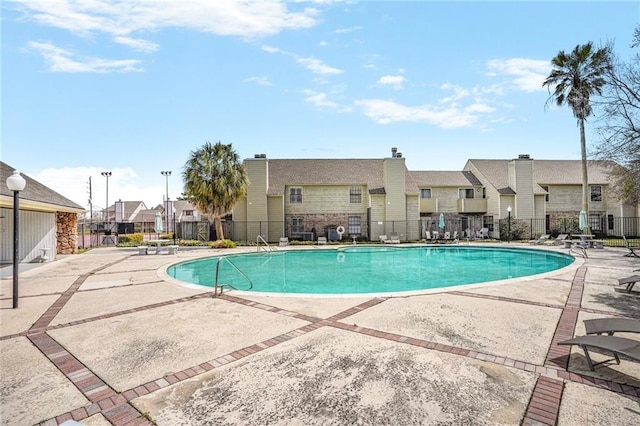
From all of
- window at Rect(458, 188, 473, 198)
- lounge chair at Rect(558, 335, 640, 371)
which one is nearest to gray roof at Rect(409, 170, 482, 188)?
window at Rect(458, 188, 473, 198)

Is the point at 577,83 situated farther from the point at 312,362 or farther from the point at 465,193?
the point at 312,362

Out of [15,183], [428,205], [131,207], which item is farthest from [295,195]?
[131,207]

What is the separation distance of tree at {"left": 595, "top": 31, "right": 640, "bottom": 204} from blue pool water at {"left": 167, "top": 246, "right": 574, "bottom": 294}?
5000mm

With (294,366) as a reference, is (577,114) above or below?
above

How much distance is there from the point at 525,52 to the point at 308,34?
26.2 ft

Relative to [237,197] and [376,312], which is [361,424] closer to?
[376,312]

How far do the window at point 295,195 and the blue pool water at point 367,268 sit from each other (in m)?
7.64

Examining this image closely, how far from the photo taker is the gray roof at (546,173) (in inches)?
Answer: 1146

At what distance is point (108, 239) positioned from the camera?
83.1 ft

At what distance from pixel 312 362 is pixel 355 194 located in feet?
80.2

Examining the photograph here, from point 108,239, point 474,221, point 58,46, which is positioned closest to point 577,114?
point 474,221

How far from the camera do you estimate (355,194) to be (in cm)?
2808

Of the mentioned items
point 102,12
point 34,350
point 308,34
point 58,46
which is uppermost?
point 308,34

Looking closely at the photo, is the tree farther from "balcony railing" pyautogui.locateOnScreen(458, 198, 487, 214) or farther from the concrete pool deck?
"balcony railing" pyautogui.locateOnScreen(458, 198, 487, 214)
